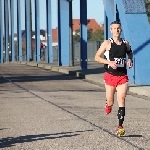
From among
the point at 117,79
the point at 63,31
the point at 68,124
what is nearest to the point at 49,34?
the point at 63,31

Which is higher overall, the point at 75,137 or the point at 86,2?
the point at 86,2

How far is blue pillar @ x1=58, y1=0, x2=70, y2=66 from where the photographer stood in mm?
46219

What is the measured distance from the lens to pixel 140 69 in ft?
75.8

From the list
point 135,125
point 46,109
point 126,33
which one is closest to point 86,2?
point 126,33

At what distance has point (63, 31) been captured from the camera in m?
46.2

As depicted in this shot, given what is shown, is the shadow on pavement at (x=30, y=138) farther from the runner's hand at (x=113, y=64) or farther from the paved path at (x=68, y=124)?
the runner's hand at (x=113, y=64)

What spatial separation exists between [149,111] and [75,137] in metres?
4.71

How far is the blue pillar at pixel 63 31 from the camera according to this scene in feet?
152

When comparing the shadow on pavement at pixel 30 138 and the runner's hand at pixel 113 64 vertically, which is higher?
the runner's hand at pixel 113 64

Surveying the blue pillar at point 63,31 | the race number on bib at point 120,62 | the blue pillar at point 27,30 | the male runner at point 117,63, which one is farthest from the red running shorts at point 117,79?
the blue pillar at point 27,30

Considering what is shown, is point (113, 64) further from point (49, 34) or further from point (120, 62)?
point (49, 34)

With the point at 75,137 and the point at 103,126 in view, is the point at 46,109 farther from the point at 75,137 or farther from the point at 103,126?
the point at 75,137

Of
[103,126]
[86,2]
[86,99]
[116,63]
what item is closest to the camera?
[116,63]

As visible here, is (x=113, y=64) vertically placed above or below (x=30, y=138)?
above
